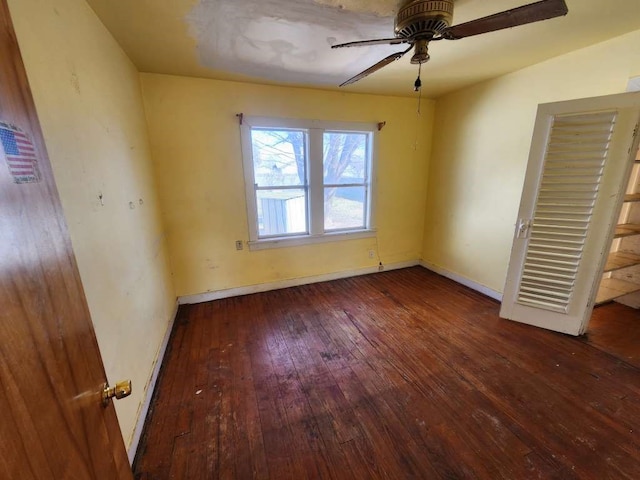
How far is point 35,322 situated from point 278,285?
2.97 metres

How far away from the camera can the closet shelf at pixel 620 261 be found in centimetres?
250

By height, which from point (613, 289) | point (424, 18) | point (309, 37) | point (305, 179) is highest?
point (309, 37)

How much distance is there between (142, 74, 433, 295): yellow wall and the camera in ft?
8.74

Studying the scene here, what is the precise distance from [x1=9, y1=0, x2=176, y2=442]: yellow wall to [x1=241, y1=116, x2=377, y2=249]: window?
1.14 meters

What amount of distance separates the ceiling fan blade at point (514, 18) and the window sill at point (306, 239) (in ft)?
7.90

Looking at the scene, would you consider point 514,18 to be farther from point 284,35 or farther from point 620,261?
point 620,261

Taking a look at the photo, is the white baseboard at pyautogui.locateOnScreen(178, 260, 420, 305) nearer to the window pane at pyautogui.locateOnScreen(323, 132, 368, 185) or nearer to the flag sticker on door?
the window pane at pyautogui.locateOnScreen(323, 132, 368, 185)

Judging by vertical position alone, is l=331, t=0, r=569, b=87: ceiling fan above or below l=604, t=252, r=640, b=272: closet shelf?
above

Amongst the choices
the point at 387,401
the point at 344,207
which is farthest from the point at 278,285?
the point at 387,401

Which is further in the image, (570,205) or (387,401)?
(570,205)

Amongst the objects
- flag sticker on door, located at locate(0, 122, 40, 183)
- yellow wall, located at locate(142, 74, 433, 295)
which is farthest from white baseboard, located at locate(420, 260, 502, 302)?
flag sticker on door, located at locate(0, 122, 40, 183)

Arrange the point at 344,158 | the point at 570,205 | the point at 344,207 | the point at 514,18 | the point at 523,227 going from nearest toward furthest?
1. the point at 514,18
2. the point at 570,205
3. the point at 523,227
4. the point at 344,158
5. the point at 344,207

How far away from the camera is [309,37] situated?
A: 184 cm

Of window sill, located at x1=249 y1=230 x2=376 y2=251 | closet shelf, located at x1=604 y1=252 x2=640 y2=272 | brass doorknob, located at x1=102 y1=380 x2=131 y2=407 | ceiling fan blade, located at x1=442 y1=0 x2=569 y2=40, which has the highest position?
ceiling fan blade, located at x1=442 y1=0 x2=569 y2=40
